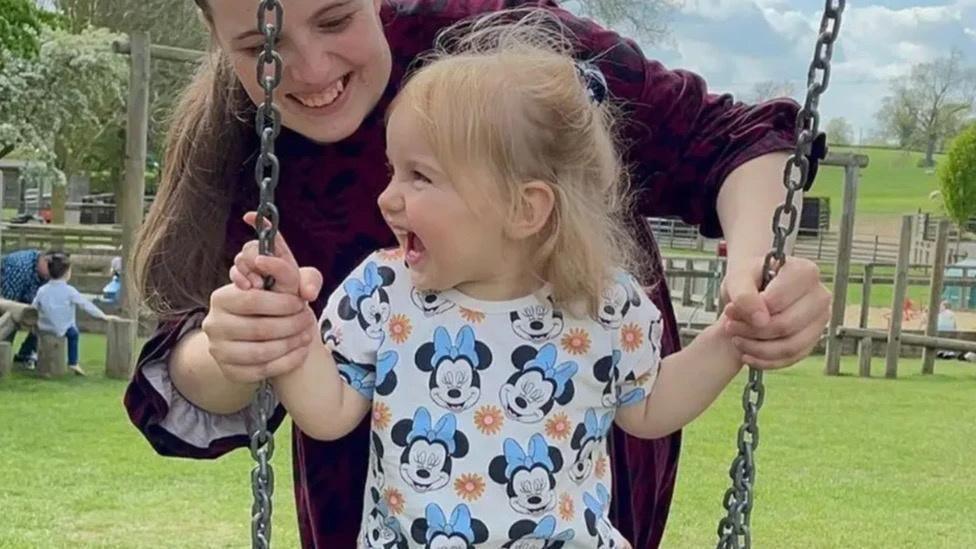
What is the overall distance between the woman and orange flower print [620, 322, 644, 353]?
14 centimetres

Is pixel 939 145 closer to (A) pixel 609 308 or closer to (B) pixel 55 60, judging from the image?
(B) pixel 55 60

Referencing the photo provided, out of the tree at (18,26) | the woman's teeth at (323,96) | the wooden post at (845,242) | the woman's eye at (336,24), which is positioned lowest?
the wooden post at (845,242)

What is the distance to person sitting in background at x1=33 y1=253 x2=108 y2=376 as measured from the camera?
8.87 meters

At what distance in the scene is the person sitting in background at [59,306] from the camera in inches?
349

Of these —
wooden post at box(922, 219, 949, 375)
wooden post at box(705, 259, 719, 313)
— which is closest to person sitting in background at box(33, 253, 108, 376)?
wooden post at box(922, 219, 949, 375)

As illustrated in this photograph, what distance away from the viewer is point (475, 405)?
4.08 feet

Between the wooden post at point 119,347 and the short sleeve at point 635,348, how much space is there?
24.6ft

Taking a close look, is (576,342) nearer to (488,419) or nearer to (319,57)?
(488,419)

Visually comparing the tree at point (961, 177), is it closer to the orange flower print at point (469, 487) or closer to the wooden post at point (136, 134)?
the wooden post at point (136, 134)

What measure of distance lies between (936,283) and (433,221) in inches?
445

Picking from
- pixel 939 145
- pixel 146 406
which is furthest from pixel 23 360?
pixel 939 145

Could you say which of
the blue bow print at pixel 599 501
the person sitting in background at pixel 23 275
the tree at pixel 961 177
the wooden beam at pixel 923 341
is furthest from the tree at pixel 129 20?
the blue bow print at pixel 599 501

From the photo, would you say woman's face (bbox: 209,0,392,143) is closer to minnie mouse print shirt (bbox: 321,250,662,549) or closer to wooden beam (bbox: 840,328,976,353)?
minnie mouse print shirt (bbox: 321,250,662,549)

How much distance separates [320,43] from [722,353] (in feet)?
1.76
